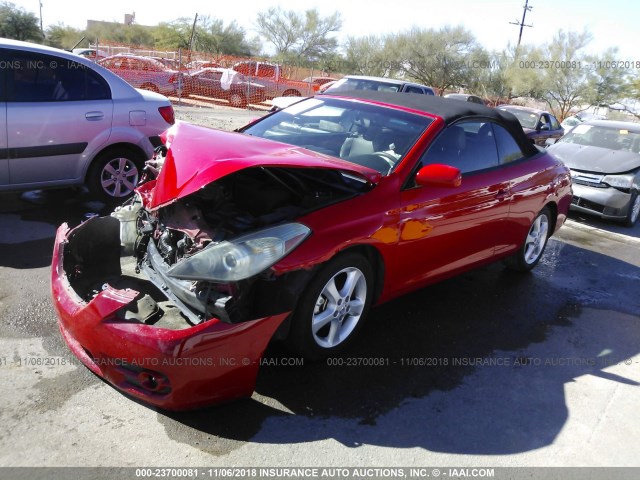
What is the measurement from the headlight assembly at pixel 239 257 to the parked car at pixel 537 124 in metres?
12.1

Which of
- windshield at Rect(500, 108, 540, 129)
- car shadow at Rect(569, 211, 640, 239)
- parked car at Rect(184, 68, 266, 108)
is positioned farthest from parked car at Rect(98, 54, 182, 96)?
car shadow at Rect(569, 211, 640, 239)

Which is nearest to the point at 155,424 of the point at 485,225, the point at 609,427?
the point at 609,427

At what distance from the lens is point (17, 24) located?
4172 cm

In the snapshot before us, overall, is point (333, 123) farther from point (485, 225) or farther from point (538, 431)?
point (538, 431)

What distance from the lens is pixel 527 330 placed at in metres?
4.23

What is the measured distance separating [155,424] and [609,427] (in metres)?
2.58

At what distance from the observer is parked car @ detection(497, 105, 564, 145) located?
13.6m

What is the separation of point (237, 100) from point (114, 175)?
16.0m

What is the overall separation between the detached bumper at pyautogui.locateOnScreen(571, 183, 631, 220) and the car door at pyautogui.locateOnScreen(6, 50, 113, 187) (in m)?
6.84

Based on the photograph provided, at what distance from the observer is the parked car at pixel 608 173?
26.3 ft

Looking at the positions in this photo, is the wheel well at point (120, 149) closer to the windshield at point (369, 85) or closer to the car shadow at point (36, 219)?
the car shadow at point (36, 219)

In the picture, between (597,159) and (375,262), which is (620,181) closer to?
(597,159)

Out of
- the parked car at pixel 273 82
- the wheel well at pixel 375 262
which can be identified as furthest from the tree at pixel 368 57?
the wheel well at pixel 375 262

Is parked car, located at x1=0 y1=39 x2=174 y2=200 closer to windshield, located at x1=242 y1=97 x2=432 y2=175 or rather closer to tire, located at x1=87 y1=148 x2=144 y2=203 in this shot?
tire, located at x1=87 y1=148 x2=144 y2=203
